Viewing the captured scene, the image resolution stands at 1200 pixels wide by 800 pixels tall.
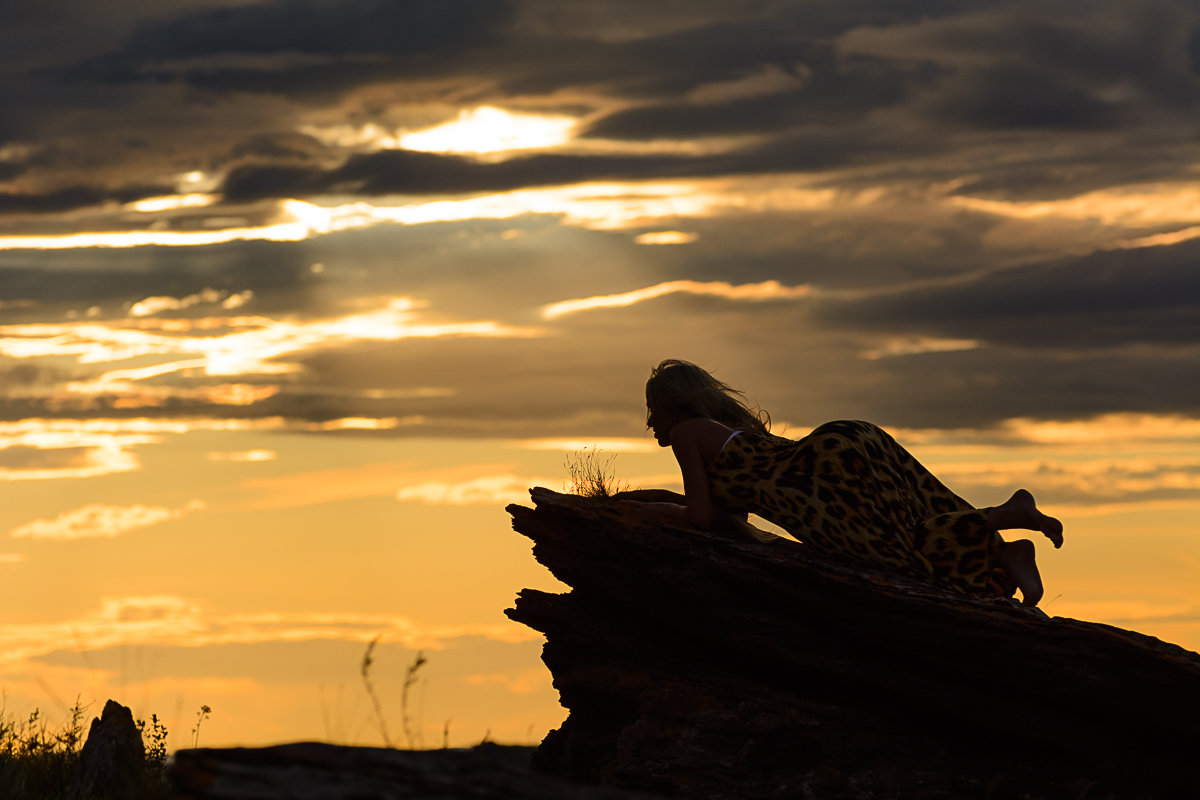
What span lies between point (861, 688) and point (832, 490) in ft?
6.91

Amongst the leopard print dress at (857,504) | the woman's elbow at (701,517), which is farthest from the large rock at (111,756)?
the leopard print dress at (857,504)

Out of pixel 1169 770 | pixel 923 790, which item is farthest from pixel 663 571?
pixel 1169 770

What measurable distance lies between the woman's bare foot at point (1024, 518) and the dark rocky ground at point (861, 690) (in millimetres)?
882

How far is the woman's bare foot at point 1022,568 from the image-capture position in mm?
12336

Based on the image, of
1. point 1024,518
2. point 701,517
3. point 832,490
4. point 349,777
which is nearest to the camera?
point 349,777

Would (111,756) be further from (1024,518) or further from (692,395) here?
(1024,518)

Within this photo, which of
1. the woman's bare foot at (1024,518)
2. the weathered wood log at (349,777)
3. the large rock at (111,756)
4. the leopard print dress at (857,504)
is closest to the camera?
the weathered wood log at (349,777)

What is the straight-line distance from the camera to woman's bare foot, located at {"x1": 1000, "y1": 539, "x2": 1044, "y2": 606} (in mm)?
12336

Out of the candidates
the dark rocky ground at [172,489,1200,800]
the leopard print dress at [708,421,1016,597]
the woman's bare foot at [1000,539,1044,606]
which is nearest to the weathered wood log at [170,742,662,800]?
the dark rocky ground at [172,489,1200,800]

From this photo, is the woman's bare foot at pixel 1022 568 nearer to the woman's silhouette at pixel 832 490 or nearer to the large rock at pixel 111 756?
the woman's silhouette at pixel 832 490

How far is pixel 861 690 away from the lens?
12500 mm

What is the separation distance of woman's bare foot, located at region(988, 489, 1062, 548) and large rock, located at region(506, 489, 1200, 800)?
34.7 inches

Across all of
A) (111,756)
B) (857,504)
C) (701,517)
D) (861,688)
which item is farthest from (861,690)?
(111,756)

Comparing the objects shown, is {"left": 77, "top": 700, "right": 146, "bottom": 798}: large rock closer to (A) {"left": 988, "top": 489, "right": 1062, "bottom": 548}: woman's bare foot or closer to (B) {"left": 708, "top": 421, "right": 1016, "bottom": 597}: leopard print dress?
(B) {"left": 708, "top": 421, "right": 1016, "bottom": 597}: leopard print dress
